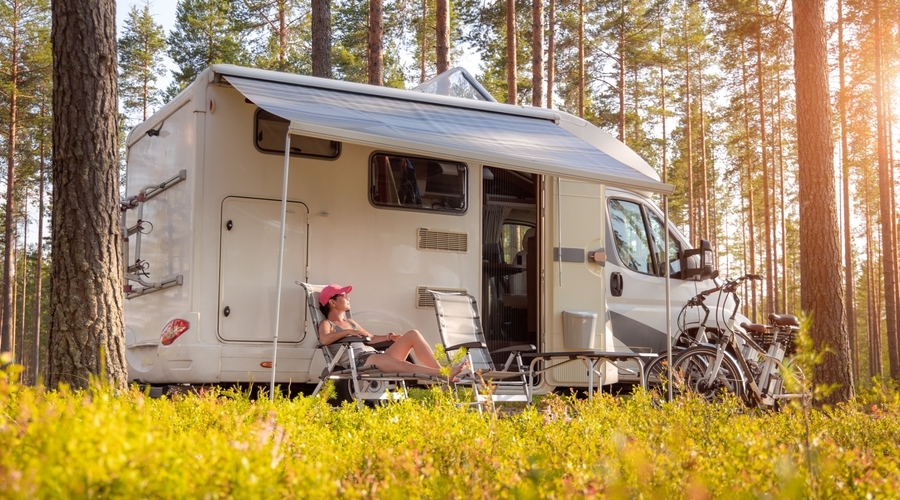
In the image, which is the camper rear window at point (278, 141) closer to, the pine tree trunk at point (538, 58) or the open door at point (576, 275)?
the open door at point (576, 275)

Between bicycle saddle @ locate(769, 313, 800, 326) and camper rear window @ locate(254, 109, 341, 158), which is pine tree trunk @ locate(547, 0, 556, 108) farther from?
camper rear window @ locate(254, 109, 341, 158)

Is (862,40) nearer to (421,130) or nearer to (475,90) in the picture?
(475,90)

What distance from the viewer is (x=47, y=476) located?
6.28 feet

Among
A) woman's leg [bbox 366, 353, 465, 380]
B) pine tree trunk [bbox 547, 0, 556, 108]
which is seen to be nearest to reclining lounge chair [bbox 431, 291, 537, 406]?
woman's leg [bbox 366, 353, 465, 380]

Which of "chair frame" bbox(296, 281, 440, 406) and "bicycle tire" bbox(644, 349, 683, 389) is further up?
"chair frame" bbox(296, 281, 440, 406)

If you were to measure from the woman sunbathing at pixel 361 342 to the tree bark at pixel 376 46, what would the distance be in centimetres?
786

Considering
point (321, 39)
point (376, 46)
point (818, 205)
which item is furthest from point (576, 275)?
point (376, 46)

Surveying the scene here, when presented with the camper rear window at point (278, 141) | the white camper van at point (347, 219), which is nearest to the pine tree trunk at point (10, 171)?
the white camper van at point (347, 219)

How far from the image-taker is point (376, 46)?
14156mm

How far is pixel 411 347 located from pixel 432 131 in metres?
1.55

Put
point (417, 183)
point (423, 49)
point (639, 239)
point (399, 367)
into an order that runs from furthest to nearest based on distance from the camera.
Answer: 1. point (423, 49)
2. point (639, 239)
3. point (417, 183)
4. point (399, 367)

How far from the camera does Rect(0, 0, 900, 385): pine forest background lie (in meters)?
22.1

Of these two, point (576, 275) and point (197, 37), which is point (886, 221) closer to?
point (576, 275)

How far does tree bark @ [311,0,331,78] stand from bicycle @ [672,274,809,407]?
7.23 metres
